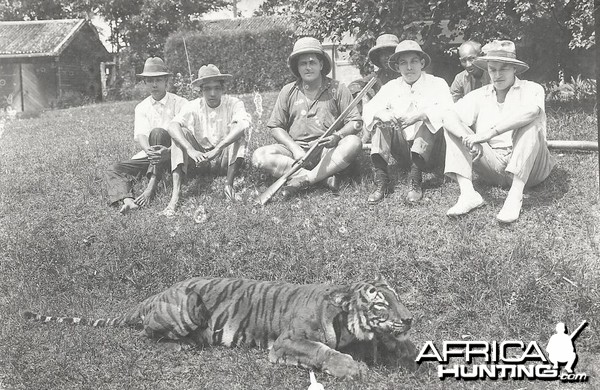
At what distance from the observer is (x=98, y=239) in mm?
6699

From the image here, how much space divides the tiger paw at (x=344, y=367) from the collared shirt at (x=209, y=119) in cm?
412

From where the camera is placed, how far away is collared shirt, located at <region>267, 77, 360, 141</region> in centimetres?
734

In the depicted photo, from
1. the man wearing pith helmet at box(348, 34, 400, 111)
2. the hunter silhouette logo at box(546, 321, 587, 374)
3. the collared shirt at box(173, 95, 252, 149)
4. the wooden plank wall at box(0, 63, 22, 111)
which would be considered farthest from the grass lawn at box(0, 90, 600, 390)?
the wooden plank wall at box(0, 63, 22, 111)

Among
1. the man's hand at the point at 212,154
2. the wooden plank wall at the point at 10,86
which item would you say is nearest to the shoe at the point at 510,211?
the man's hand at the point at 212,154

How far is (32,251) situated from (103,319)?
5.88ft

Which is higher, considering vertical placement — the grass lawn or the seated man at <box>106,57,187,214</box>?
the seated man at <box>106,57,187,214</box>

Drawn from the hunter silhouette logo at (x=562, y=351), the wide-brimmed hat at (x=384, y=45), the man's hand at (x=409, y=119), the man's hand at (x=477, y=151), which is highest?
the wide-brimmed hat at (x=384, y=45)

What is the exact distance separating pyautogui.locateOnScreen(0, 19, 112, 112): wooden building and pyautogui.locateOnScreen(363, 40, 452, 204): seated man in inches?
171

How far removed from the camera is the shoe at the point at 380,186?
6.70 meters

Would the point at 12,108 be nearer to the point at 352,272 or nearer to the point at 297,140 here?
the point at 297,140

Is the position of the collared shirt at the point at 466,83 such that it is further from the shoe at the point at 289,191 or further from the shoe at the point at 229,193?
the shoe at the point at 229,193

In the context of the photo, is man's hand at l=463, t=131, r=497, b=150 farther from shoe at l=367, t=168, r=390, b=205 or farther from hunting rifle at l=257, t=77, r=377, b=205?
hunting rifle at l=257, t=77, r=377, b=205

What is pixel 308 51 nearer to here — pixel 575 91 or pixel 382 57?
pixel 382 57

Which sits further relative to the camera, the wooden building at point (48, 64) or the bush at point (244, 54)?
the bush at point (244, 54)
